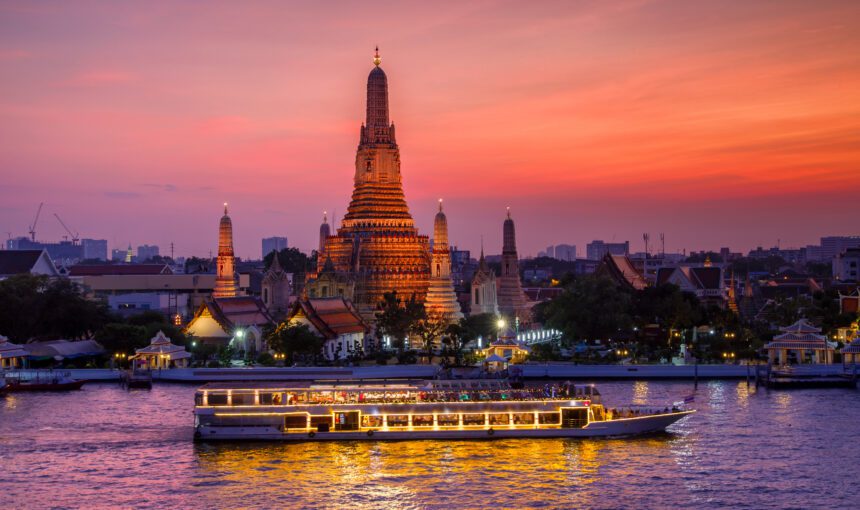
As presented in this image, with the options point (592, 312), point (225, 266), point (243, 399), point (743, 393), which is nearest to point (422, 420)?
point (243, 399)

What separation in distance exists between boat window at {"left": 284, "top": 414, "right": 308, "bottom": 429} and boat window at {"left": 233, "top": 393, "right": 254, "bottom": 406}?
189 cm

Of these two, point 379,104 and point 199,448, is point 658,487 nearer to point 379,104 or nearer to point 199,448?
point 199,448

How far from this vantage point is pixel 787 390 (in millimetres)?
74438

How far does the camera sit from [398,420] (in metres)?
58.3

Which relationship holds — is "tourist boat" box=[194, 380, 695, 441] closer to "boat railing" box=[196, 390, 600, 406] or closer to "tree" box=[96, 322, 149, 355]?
"boat railing" box=[196, 390, 600, 406]

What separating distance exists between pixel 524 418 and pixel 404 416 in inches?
220

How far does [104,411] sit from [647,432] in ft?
90.5

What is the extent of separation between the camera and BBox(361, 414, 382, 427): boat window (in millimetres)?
58125

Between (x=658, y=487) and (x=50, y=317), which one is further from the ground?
(x=50, y=317)

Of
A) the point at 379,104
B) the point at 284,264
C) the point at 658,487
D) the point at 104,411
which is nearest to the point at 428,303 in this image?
the point at 379,104

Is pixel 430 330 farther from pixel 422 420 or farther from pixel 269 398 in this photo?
pixel 269 398

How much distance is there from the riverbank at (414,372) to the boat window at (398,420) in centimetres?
1962

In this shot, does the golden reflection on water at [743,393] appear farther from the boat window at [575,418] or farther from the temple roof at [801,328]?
the boat window at [575,418]

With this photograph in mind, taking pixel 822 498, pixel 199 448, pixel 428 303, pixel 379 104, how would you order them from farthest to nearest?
pixel 379 104
pixel 428 303
pixel 199 448
pixel 822 498
